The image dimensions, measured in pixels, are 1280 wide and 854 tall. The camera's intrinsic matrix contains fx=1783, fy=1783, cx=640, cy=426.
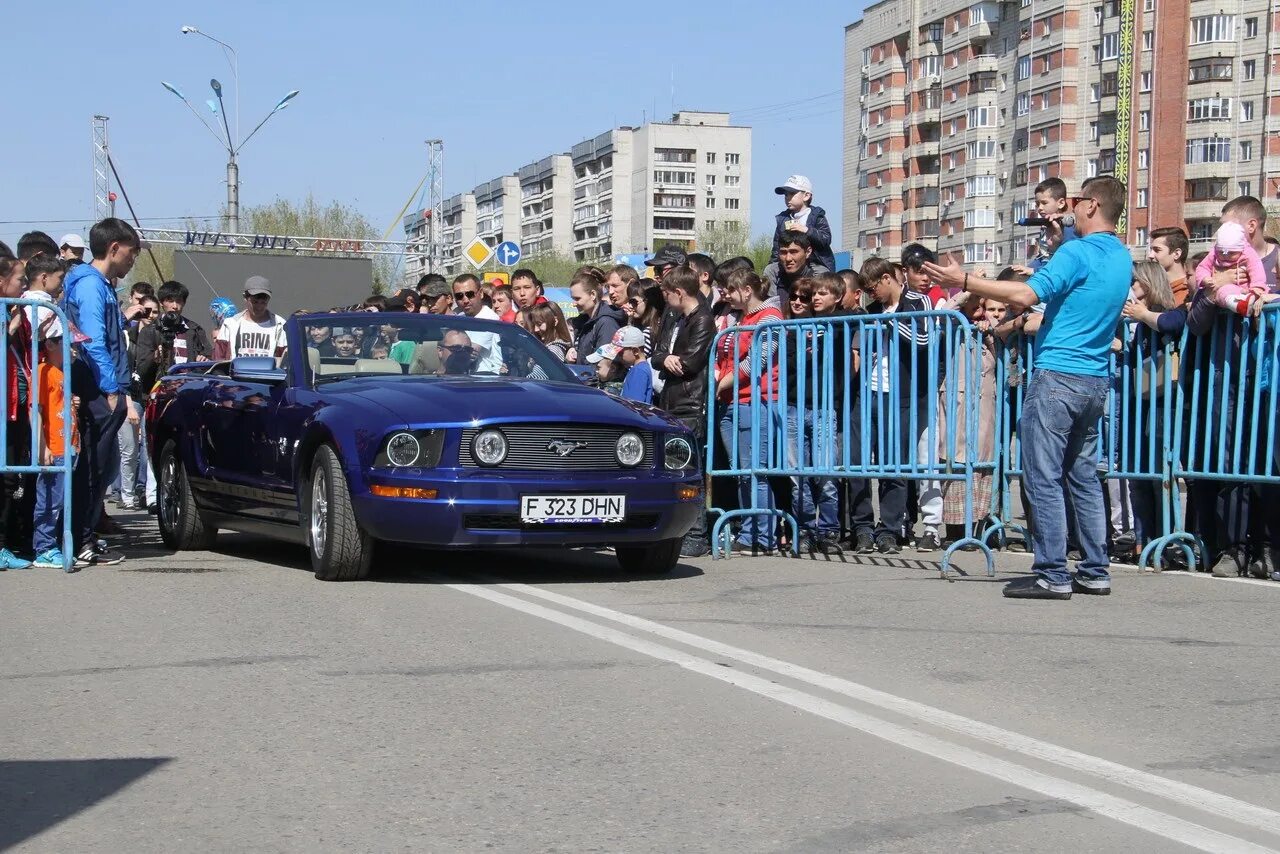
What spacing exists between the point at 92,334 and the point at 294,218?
96.4 meters

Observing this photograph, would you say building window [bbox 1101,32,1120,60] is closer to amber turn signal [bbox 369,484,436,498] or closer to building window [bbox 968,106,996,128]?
building window [bbox 968,106,996,128]

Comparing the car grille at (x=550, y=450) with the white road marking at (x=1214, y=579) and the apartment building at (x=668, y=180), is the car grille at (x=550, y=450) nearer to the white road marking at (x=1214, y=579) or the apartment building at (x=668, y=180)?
the white road marking at (x=1214, y=579)

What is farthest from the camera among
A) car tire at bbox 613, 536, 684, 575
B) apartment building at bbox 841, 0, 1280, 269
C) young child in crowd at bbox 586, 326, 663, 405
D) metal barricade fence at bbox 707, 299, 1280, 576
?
apartment building at bbox 841, 0, 1280, 269

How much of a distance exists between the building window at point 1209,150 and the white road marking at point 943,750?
321ft

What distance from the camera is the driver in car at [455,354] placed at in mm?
10695

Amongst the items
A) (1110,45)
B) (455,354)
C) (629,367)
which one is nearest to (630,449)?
(455,354)

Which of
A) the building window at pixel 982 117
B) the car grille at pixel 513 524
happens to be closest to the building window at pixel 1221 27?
the building window at pixel 982 117

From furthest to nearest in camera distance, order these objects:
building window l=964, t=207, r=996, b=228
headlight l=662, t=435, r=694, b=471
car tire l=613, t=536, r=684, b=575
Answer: building window l=964, t=207, r=996, b=228, car tire l=613, t=536, r=684, b=575, headlight l=662, t=435, r=694, b=471

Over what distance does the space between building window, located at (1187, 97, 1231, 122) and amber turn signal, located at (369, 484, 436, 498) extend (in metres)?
97.2

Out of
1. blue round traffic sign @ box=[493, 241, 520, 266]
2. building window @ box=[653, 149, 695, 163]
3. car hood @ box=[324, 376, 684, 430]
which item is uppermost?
building window @ box=[653, 149, 695, 163]

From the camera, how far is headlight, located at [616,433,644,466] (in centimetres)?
978

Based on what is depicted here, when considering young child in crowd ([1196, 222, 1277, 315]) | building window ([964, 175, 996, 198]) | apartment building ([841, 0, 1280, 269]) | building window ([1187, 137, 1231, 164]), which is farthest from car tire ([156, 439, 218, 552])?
building window ([964, 175, 996, 198])

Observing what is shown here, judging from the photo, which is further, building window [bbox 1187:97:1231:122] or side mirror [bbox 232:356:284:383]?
building window [bbox 1187:97:1231:122]

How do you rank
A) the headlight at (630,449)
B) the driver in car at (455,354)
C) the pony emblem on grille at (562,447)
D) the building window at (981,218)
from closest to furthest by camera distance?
the pony emblem on grille at (562,447) → the headlight at (630,449) → the driver in car at (455,354) → the building window at (981,218)
